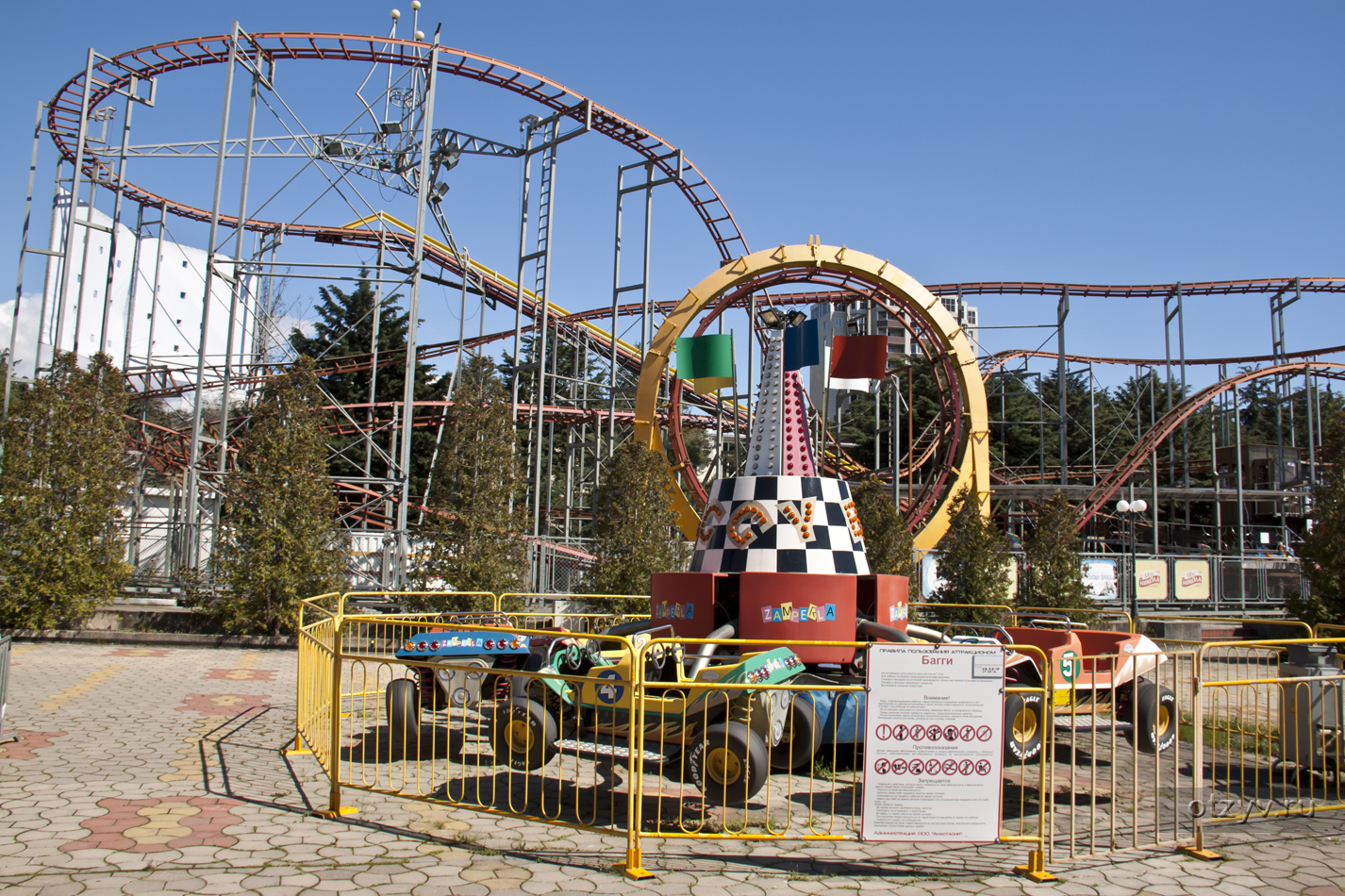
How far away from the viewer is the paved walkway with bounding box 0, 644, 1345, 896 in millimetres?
4414

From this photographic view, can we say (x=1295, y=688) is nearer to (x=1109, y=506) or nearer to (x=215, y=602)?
(x=215, y=602)

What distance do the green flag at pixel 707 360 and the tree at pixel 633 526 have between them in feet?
7.94

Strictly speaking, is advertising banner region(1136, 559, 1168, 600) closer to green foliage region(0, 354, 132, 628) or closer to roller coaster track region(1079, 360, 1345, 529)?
roller coaster track region(1079, 360, 1345, 529)

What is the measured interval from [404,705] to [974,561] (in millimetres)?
12058

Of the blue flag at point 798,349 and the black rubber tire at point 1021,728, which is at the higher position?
the blue flag at point 798,349

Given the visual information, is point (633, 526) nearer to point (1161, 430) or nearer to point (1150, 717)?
point (1150, 717)

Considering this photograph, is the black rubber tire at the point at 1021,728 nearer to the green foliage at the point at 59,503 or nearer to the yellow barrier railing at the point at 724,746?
the yellow barrier railing at the point at 724,746

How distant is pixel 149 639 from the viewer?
14.1m

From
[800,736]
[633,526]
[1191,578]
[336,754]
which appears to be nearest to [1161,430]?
[1191,578]

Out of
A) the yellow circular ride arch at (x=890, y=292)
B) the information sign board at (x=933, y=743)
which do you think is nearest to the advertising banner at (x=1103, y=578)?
the yellow circular ride arch at (x=890, y=292)

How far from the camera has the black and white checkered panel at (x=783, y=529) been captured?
8633mm

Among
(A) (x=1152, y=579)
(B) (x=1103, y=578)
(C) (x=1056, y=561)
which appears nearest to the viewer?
(C) (x=1056, y=561)

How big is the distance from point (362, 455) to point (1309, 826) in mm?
25970

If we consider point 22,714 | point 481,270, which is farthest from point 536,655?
point 481,270
